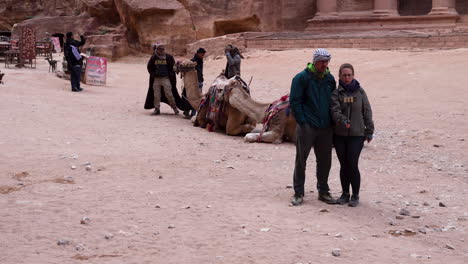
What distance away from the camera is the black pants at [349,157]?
261 inches

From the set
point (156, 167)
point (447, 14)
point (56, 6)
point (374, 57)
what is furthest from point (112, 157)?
point (56, 6)

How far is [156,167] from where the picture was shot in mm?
8258

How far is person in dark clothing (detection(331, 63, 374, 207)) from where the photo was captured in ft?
21.4

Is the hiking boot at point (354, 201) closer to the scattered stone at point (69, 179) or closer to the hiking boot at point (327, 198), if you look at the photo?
the hiking boot at point (327, 198)

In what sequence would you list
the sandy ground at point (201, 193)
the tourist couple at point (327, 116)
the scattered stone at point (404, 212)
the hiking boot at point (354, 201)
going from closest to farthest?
the sandy ground at point (201, 193), the scattered stone at point (404, 212), the tourist couple at point (327, 116), the hiking boot at point (354, 201)

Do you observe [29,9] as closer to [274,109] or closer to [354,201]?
[274,109]

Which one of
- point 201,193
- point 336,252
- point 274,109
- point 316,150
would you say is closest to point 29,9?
point 274,109

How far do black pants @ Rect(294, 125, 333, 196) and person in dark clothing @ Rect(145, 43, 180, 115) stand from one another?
23.8ft

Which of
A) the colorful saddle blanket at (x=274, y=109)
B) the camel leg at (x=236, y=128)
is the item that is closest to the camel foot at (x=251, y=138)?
the colorful saddle blanket at (x=274, y=109)

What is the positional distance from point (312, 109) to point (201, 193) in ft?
4.94

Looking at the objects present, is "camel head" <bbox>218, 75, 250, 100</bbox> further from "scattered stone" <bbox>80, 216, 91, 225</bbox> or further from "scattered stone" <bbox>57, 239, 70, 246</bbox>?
"scattered stone" <bbox>57, 239, 70, 246</bbox>

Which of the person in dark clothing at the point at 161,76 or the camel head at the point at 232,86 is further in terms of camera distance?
the person in dark clothing at the point at 161,76

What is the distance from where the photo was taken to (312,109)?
665 cm

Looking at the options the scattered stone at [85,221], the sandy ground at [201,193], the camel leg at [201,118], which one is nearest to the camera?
the sandy ground at [201,193]
